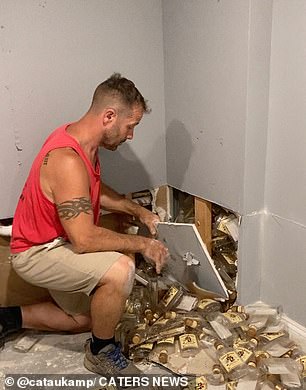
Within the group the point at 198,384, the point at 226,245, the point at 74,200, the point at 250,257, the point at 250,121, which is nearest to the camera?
the point at 74,200

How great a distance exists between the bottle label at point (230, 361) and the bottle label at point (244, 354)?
2 cm

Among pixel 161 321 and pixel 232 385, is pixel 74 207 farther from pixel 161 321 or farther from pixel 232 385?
pixel 232 385

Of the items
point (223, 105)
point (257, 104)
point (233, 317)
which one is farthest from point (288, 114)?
point (233, 317)

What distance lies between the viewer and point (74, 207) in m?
1.72

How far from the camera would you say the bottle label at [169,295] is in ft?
7.27

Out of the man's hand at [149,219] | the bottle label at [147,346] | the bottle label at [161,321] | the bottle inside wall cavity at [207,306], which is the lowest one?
the bottle label at [147,346]

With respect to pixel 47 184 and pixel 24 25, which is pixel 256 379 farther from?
pixel 24 25

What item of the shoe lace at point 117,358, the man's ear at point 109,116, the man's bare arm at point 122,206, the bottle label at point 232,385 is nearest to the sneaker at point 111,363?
the shoe lace at point 117,358

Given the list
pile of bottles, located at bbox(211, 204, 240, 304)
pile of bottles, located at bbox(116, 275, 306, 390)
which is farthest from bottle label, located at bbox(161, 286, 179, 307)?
pile of bottles, located at bbox(211, 204, 240, 304)

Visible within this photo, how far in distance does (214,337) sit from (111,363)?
438mm

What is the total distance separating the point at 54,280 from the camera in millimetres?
1845

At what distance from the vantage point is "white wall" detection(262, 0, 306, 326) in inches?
71.8

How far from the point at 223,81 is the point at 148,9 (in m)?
0.48

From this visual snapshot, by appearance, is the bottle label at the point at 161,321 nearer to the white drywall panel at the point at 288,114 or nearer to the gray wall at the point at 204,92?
the gray wall at the point at 204,92
